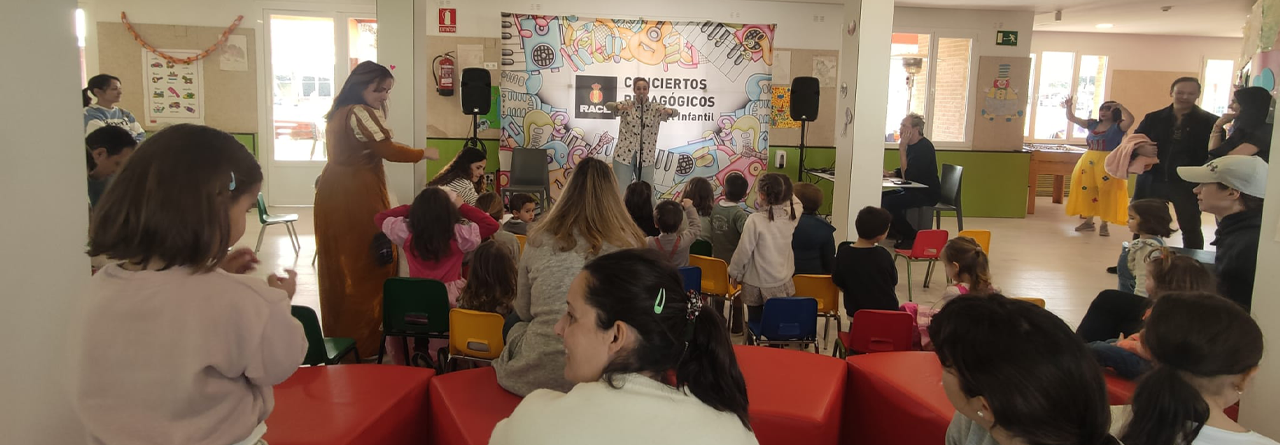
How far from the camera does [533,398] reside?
4.32 feet

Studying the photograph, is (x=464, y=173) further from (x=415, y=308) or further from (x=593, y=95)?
(x=593, y=95)

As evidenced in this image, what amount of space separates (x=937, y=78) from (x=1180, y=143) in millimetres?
4658

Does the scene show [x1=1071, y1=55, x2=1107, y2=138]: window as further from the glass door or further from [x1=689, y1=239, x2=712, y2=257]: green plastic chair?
the glass door

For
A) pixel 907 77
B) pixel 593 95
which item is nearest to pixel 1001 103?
pixel 907 77

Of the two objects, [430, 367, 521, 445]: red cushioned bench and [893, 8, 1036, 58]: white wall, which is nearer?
[430, 367, 521, 445]: red cushioned bench

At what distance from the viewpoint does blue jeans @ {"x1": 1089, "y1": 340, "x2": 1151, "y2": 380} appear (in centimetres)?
257

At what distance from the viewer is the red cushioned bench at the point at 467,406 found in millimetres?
2215

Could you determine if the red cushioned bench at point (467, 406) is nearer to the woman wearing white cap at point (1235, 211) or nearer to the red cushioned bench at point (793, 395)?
the red cushioned bench at point (793, 395)

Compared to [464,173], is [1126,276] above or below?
Answer: below

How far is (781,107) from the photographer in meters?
9.98

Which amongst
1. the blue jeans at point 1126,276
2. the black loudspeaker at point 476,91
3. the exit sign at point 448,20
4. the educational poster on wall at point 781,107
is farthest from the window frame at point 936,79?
the blue jeans at point 1126,276

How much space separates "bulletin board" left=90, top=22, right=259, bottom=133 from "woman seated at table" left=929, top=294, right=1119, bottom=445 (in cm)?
966

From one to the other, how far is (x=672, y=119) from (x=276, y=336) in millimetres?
7820

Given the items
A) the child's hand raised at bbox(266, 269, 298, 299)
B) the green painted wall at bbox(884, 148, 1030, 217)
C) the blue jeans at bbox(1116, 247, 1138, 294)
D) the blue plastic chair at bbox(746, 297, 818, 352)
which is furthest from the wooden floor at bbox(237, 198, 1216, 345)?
the child's hand raised at bbox(266, 269, 298, 299)
